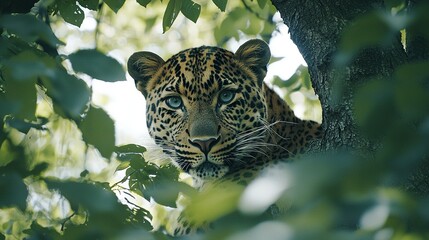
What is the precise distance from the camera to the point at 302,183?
192 centimetres

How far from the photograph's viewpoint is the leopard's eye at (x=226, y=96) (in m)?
6.69

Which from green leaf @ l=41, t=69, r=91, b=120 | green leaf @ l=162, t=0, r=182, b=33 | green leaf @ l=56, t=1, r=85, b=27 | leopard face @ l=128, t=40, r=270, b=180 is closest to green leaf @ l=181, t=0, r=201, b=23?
green leaf @ l=162, t=0, r=182, b=33

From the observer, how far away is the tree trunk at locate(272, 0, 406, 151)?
14.8ft

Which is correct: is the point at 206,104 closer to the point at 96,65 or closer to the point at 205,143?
the point at 205,143

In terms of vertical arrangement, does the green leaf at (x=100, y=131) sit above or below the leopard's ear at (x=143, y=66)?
below

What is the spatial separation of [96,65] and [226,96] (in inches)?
164

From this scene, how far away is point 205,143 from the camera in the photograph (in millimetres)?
6348

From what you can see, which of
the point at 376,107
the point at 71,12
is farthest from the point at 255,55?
the point at 376,107

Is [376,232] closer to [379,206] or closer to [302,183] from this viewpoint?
[379,206]

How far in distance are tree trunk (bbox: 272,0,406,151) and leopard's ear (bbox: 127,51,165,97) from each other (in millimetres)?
2076

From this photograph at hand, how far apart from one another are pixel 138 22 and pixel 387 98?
14.5m

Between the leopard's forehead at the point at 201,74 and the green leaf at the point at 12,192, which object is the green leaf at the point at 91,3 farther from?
the green leaf at the point at 12,192

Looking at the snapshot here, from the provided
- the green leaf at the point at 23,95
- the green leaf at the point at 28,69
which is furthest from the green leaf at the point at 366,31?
the green leaf at the point at 23,95

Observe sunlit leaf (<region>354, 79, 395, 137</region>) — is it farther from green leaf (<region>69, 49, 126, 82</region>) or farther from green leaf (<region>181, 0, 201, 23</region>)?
green leaf (<region>181, 0, 201, 23</region>)
